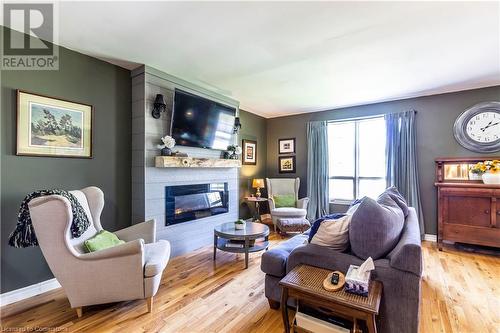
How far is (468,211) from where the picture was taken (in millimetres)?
3375

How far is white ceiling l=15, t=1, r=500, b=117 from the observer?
1.93 m

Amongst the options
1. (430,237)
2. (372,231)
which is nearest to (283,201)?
(430,237)

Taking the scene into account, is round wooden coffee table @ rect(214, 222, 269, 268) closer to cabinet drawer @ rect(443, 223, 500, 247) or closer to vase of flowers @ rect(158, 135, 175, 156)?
vase of flowers @ rect(158, 135, 175, 156)

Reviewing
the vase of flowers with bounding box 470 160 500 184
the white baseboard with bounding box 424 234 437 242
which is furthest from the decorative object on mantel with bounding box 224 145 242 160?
the vase of flowers with bounding box 470 160 500 184

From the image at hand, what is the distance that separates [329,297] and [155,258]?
145 cm

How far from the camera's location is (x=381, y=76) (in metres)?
3.29

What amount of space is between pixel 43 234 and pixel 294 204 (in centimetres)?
392

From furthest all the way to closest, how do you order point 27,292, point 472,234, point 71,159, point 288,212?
point 288,212 → point 472,234 → point 71,159 → point 27,292

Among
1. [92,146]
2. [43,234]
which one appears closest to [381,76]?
[92,146]

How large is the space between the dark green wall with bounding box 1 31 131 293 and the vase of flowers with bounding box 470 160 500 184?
4865mm

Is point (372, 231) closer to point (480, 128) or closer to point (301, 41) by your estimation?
point (301, 41)

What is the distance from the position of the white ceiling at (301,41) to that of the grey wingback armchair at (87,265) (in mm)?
1619

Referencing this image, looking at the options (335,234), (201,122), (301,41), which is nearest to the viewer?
(335,234)

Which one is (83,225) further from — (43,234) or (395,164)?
(395,164)
